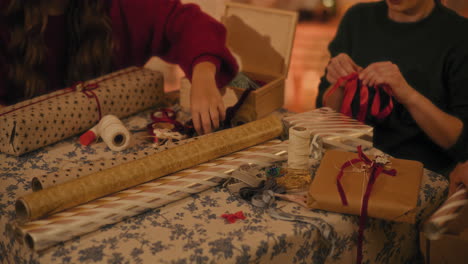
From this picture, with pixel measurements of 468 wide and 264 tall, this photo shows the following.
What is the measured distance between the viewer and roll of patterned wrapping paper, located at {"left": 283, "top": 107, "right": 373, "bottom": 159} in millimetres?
1222

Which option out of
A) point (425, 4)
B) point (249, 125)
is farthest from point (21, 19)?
point (425, 4)

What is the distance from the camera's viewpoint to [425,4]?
60.6 inches

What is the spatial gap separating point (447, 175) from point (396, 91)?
36cm

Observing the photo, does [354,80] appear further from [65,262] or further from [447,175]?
[65,262]

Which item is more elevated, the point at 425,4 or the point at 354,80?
the point at 425,4

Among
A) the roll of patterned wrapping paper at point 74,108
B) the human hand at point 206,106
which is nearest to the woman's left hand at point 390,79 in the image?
the human hand at point 206,106

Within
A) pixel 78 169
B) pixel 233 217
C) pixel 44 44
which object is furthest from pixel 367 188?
pixel 44 44

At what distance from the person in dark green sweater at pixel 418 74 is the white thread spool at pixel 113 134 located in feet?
2.30

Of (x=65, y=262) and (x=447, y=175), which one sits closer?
(x=65, y=262)

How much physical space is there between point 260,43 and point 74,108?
844mm

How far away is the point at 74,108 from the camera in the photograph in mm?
1353

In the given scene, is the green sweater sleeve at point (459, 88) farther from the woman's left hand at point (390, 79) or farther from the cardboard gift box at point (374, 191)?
the cardboard gift box at point (374, 191)

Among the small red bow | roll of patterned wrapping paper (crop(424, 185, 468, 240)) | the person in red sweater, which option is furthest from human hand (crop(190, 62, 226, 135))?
roll of patterned wrapping paper (crop(424, 185, 468, 240))

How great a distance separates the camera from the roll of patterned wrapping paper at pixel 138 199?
875 millimetres
